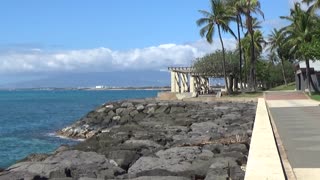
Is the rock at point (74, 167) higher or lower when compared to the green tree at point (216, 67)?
lower

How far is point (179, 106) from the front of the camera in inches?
1583

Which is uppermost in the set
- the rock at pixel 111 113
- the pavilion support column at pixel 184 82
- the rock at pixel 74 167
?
the pavilion support column at pixel 184 82

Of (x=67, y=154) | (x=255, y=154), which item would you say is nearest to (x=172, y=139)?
(x=67, y=154)

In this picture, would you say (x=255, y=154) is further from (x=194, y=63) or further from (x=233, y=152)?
(x=194, y=63)

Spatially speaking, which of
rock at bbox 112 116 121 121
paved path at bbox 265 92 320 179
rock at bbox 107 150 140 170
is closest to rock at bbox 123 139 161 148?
rock at bbox 107 150 140 170

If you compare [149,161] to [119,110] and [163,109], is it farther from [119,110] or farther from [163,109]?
[119,110]

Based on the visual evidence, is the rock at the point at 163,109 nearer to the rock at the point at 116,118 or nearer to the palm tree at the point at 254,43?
the rock at the point at 116,118

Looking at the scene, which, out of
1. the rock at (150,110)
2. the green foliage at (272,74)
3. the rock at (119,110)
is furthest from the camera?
the green foliage at (272,74)

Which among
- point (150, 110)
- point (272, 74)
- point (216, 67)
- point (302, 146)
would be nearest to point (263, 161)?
point (302, 146)

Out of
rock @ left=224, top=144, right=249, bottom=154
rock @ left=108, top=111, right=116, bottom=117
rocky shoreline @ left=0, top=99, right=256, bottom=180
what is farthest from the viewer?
rock @ left=108, top=111, right=116, bottom=117

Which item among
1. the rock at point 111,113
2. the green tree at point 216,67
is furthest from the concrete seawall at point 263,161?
the green tree at point 216,67

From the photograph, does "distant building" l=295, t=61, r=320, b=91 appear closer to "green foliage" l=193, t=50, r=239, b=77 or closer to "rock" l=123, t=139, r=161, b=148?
"green foliage" l=193, t=50, r=239, b=77

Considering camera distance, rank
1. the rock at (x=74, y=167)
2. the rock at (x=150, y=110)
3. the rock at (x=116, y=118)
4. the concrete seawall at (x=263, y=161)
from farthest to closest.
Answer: the rock at (x=150, y=110) → the rock at (x=116, y=118) → the rock at (x=74, y=167) → the concrete seawall at (x=263, y=161)

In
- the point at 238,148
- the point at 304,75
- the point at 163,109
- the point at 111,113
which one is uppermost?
the point at 304,75
